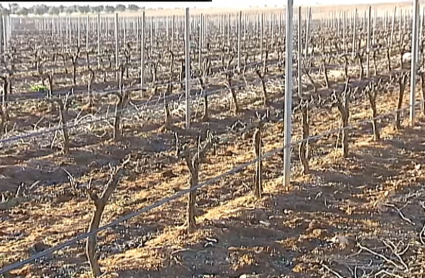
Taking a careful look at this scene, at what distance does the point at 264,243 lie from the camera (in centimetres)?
655

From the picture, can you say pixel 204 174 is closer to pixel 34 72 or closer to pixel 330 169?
pixel 330 169

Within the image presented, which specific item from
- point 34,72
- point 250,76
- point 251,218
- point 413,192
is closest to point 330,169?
point 413,192

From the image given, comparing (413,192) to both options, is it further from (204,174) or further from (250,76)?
(250,76)

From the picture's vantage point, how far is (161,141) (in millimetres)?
11188

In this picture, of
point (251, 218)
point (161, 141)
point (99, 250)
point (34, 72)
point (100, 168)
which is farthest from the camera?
point (34, 72)

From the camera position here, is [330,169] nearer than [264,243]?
No

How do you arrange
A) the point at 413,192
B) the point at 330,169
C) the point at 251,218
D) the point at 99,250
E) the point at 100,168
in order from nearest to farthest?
the point at 99,250 → the point at 251,218 → the point at 413,192 → the point at 330,169 → the point at 100,168

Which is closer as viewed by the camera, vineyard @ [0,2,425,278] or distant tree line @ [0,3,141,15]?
vineyard @ [0,2,425,278]

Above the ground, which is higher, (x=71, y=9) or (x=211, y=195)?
(x=71, y=9)

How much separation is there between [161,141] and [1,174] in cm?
274

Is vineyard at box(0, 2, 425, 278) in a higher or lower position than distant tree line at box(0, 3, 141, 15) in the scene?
lower

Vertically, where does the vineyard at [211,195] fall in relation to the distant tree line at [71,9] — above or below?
below

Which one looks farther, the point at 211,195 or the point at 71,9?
the point at 71,9

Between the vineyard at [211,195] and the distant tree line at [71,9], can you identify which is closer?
the vineyard at [211,195]
